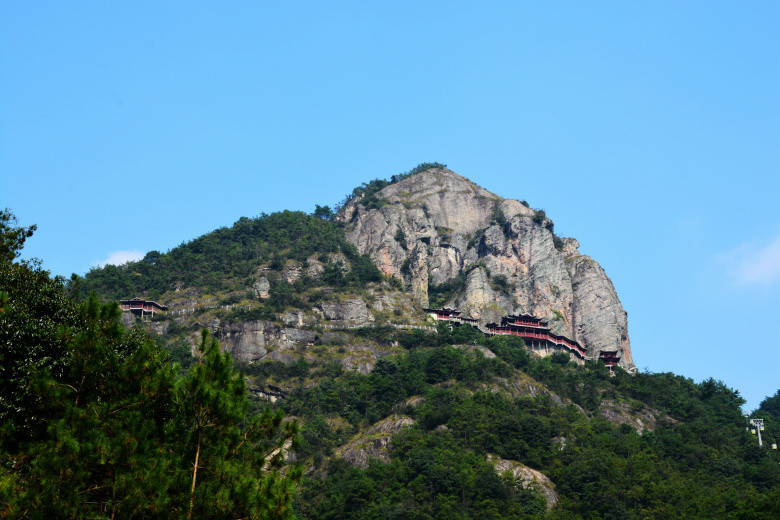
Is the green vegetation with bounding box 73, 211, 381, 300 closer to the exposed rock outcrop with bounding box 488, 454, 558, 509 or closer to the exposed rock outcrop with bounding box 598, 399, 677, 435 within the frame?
the exposed rock outcrop with bounding box 598, 399, 677, 435

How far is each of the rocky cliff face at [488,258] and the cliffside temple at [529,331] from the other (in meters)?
4.39

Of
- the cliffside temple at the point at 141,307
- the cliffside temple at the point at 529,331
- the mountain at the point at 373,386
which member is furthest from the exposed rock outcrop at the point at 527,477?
the cliffside temple at the point at 141,307

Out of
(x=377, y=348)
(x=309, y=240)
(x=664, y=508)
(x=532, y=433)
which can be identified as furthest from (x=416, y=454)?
(x=309, y=240)

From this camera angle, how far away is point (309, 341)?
77125 mm

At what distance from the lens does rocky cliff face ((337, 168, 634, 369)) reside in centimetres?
9481

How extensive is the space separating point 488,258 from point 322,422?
4773 centimetres

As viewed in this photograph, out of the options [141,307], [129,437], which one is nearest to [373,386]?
[141,307]

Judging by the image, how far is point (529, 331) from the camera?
278 ft

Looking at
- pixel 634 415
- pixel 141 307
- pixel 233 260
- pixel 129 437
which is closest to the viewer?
pixel 129 437

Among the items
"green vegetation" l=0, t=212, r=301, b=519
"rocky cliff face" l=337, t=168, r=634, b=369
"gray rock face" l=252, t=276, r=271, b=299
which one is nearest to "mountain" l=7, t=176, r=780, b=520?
"green vegetation" l=0, t=212, r=301, b=519

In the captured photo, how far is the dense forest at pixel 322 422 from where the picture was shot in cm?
1386

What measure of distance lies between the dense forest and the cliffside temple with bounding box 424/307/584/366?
12.3 ft

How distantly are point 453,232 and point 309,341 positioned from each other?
133 ft

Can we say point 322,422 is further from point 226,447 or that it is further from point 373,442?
point 226,447
